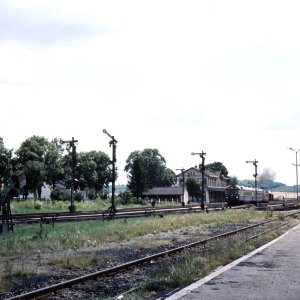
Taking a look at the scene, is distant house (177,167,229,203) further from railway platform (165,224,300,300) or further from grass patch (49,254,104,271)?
A: railway platform (165,224,300,300)

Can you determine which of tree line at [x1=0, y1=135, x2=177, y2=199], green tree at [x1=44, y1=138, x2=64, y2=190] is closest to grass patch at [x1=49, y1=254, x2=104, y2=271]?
tree line at [x1=0, y1=135, x2=177, y2=199]

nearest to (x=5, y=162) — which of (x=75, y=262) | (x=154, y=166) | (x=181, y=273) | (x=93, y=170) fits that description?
(x=93, y=170)

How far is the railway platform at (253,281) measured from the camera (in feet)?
29.4

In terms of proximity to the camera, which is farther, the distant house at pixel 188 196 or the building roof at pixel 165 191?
the distant house at pixel 188 196

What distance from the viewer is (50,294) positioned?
9828 mm

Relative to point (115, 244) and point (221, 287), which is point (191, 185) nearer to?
point (115, 244)

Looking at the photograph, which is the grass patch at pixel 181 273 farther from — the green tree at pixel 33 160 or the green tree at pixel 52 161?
the green tree at pixel 52 161

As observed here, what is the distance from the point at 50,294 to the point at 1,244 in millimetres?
9968

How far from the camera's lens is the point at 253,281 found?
34.6 ft

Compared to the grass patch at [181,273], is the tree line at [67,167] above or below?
above

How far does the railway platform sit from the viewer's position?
29.4ft

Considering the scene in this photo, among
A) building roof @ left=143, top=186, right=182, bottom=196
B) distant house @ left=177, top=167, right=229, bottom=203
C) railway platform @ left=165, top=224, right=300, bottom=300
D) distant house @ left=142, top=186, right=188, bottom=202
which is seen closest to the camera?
railway platform @ left=165, top=224, right=300, bottom=300

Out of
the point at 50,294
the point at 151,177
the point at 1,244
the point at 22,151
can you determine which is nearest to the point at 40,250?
the point at 1,244

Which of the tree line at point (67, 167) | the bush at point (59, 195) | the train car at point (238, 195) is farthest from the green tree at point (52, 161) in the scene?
the train car at point (238, 195)
